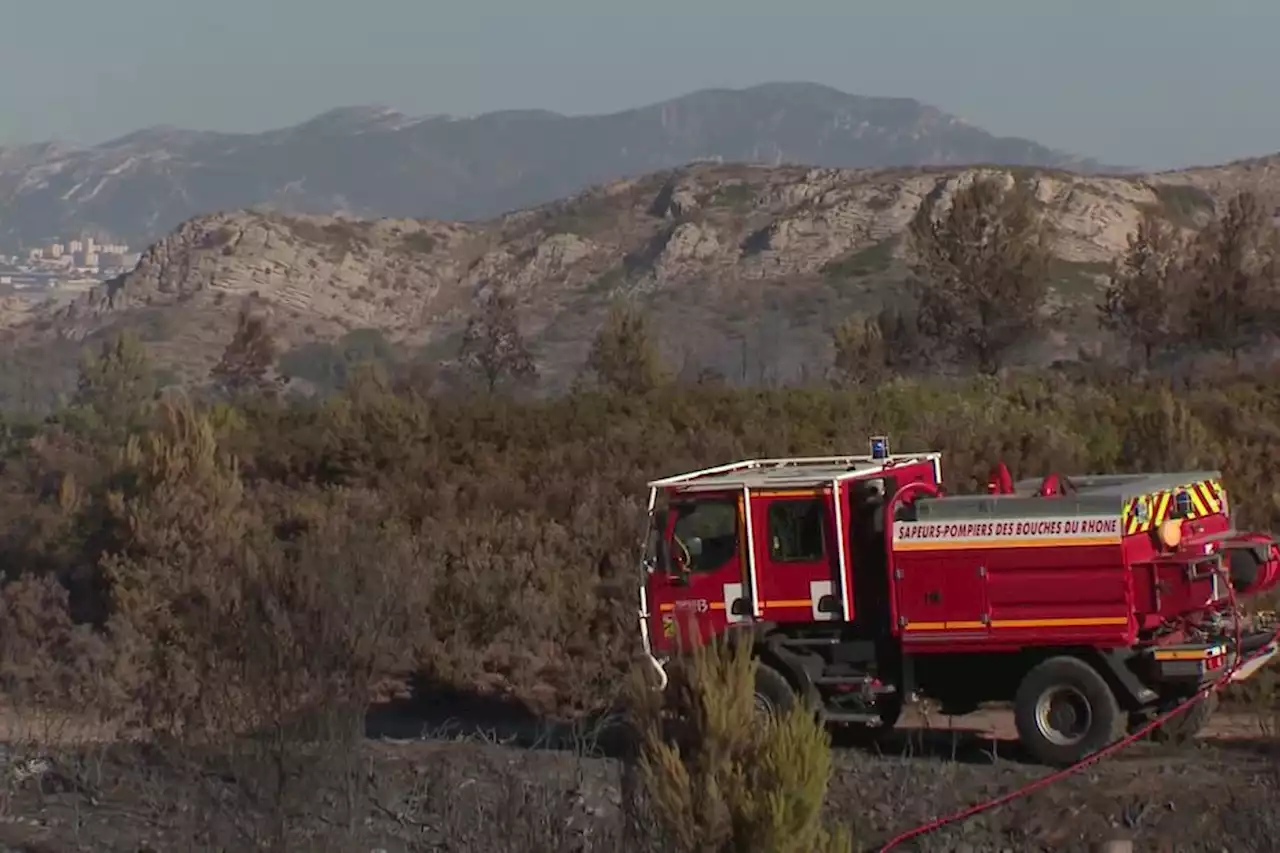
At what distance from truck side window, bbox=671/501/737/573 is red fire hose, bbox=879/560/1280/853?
2.85 meters

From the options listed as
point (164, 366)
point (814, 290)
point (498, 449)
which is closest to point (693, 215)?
point (814, 290)

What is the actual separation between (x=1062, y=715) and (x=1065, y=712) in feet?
0.11

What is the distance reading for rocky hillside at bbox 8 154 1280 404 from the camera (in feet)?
299

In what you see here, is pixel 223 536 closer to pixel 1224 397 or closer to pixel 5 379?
pixel 1224 397

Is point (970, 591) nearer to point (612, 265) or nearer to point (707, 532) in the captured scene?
point (707, 532)

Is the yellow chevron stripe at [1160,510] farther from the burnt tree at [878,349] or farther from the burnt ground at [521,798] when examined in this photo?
the burnt tree at [878,349]

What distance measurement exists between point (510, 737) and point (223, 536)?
10843mm

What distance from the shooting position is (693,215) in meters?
110

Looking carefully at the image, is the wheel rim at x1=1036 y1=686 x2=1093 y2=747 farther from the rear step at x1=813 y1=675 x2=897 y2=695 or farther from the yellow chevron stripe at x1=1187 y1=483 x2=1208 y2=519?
the yellow chevron stripe at x1=1187 y1=483 x2=1208 y2=519

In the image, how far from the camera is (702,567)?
13.5m

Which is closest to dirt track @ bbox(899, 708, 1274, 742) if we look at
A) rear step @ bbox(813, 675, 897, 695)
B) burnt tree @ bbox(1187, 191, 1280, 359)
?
rear step @ bbox(813, 675, 897, 695)

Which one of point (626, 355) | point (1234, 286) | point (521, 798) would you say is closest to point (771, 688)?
point (521, 798)

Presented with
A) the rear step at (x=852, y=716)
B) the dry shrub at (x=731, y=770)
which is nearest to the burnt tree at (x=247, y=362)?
the rear step at (x=852, y=716)

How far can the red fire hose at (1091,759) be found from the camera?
10585mm
